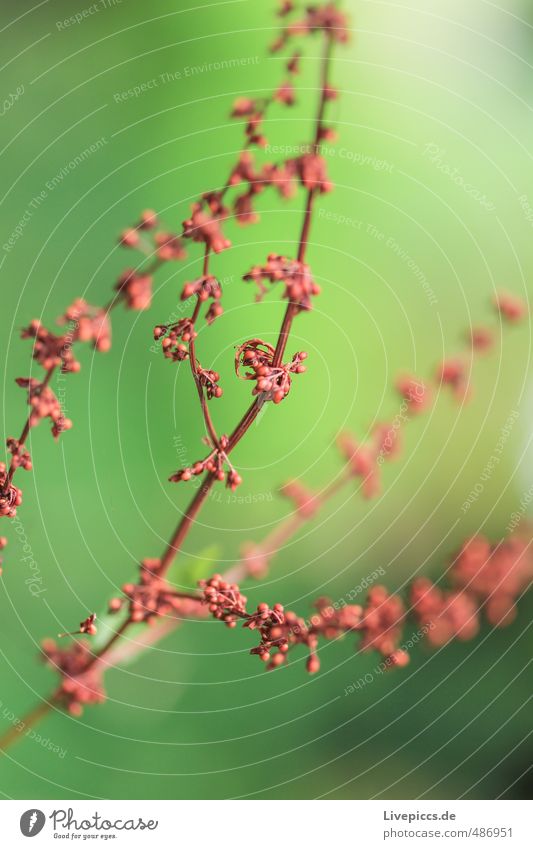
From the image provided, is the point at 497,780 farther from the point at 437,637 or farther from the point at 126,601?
the point at 126,601

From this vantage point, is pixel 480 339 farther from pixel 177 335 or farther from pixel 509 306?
pixel 177 335

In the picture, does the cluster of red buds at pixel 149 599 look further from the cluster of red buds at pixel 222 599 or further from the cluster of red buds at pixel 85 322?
the cluster of red buds at pixel 85 322

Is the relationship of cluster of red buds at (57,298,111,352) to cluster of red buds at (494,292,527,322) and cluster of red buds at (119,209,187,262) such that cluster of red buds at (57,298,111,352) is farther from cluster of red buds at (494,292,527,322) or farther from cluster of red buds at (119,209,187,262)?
cluster of red buds at (494,292,527,322)
